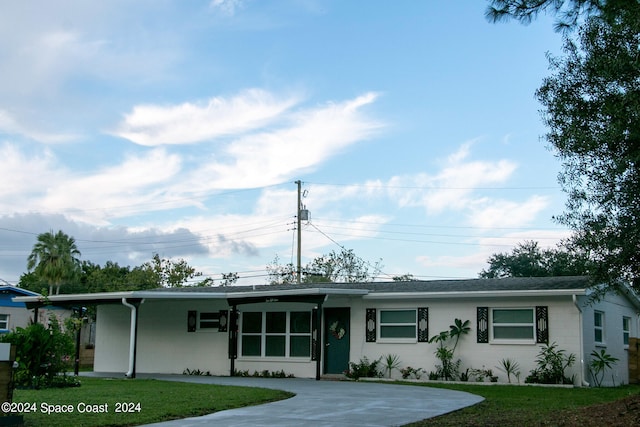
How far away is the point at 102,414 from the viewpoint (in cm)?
1091

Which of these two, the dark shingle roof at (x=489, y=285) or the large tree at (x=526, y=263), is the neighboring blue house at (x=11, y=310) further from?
the large tree at (x=526, y=263)

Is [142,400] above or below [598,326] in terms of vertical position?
below

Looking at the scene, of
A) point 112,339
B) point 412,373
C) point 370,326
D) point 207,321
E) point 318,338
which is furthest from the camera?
point 112,339

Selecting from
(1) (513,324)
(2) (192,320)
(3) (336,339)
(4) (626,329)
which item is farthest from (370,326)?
(4) (626,329)

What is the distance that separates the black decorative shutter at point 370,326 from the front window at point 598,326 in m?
6.04

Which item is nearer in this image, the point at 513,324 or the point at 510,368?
the point at 510,368

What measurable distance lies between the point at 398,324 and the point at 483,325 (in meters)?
2.53

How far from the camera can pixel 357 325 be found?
2150 centimetres

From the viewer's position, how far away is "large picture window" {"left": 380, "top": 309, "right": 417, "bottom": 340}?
68.1 feet

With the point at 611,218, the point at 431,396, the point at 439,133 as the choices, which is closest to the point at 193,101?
the point at 439,133

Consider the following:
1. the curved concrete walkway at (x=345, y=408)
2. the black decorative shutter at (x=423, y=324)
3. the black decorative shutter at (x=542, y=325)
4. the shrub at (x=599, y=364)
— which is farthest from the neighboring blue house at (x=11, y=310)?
the shrub at (x=599, y=364)

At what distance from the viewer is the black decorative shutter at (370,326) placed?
21.1 meters

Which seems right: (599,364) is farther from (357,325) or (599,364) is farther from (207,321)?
(207,321)

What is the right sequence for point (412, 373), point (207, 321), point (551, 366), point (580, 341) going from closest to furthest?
point (580, 341) < point (551, 366) < point (412, 373) < point (207, 321)
